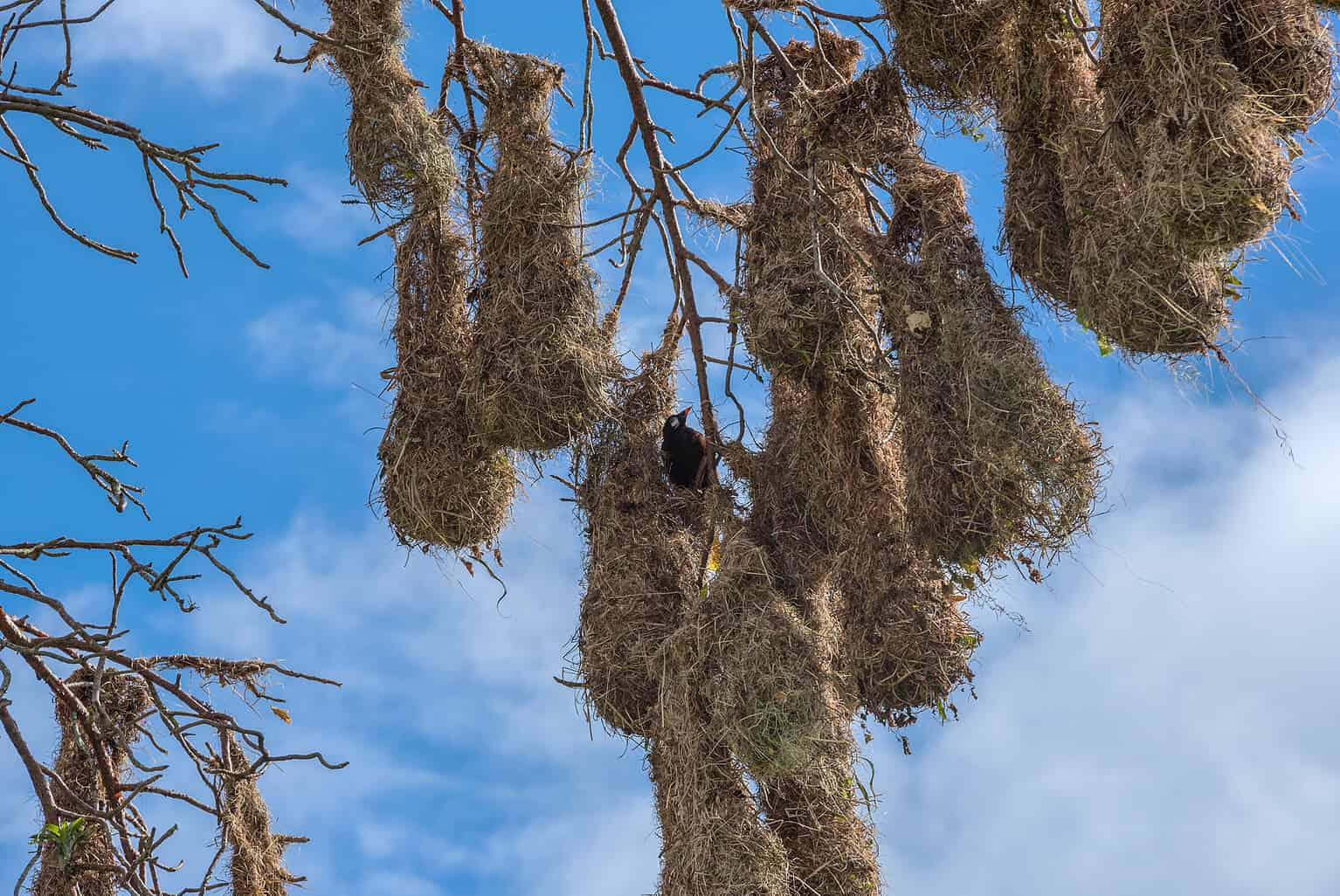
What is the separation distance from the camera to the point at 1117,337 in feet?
11.4

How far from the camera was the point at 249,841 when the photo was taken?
4.32 meters

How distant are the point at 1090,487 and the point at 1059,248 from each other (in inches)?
22.9

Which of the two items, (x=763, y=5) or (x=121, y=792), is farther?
(x=763, y=5)

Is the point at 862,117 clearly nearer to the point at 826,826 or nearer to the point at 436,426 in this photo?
the point at 436,426

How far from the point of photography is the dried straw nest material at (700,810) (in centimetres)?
385

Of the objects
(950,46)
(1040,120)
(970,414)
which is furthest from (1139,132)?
(970,414)

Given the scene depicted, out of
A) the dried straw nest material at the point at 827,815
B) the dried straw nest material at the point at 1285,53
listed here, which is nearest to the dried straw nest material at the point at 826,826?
the dried straw nest material at the point at 827,815

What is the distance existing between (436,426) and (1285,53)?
2.44m

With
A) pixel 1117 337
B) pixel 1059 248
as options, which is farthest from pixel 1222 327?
pixel 1059 248

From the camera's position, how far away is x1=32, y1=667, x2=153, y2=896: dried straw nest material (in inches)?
141

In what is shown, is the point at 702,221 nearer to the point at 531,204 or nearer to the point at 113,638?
the point at 531,204

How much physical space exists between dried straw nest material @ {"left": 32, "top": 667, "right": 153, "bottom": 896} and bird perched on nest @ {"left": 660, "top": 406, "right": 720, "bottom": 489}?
1.55 meters

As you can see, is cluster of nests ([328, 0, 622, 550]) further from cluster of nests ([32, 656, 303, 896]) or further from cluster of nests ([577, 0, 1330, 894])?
cluster of nests ([32, 656, 303, 896])

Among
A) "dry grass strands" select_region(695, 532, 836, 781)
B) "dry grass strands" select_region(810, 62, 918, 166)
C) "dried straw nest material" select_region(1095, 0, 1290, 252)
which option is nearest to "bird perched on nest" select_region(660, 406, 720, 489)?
"dry grass strands" select_region(695, 532, 836, 781)
